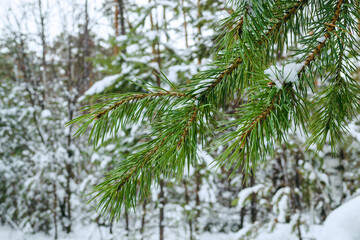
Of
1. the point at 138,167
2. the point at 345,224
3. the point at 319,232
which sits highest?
the point at 138,167

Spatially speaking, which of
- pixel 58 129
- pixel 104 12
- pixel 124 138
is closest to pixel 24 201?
pixel 58 129

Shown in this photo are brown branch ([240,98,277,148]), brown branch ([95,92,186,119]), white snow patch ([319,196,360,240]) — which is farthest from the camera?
white snow patch ([319,196,360,240])

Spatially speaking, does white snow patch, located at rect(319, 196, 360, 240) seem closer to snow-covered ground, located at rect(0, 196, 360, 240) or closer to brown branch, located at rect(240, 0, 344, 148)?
snow-covered ground, located at rect(0, 196, 360, 240)

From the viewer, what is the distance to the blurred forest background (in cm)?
298

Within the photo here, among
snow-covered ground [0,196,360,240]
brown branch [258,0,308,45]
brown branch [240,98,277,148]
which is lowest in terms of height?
snow-covered ground [0,196,360,240]

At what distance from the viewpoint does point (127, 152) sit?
3.71 m

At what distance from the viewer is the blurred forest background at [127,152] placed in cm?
298

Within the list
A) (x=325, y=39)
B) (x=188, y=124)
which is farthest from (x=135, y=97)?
(x=325, y=39)

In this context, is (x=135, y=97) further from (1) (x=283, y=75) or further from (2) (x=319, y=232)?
(2) (x=319, y=232)

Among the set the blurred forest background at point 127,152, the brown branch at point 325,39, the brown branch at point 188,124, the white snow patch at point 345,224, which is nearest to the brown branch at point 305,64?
the brown branch at point 325,39

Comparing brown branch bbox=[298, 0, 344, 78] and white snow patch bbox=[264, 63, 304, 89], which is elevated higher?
brown branch bbox=[298, 0, 344, 78]

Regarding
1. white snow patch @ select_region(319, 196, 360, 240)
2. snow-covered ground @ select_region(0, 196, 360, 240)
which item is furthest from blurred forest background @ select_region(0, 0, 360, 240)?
white snow patch @ select_region(319, 196, 360, 240)

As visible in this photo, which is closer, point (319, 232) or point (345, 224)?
point (345, 224)

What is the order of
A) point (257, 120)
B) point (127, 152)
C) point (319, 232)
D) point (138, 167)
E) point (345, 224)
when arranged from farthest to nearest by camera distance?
1. point (127, 152)
2. point (319, 232)
3. point (345, 224)
4. point (138, 167)
5. point (257, 120)
